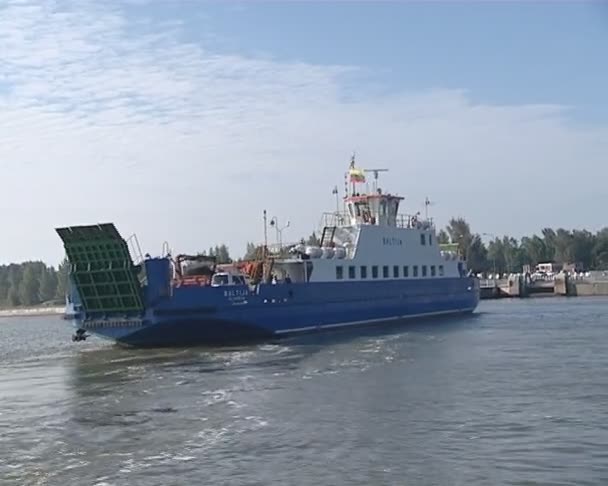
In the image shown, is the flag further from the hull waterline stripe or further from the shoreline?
the shoreline

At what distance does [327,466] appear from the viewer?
13.4 metres

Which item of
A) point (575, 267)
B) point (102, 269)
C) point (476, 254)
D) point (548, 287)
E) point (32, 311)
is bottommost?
point (32, 311)

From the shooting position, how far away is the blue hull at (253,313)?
3338cm

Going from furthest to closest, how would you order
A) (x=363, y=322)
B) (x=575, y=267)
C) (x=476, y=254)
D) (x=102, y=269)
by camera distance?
(x=476, y=254) → (x=575, y=267) → (x=363, y=322) → (x=102, y=269)

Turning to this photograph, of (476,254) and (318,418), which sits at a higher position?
(476,254)

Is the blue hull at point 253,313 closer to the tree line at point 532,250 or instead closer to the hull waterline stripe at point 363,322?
the hull waterline stripe at point 363,322

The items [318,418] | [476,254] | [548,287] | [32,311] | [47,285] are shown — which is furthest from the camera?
[47,285]

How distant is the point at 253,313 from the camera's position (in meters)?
36.1

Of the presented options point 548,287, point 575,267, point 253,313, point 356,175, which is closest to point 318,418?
point 253,313

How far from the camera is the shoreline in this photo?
440 ft

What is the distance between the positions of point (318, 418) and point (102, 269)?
17570mm

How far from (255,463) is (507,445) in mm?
4068

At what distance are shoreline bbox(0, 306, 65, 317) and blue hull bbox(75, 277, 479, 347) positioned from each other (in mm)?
94063

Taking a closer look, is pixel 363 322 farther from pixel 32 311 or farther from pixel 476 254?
pixel 32 311
